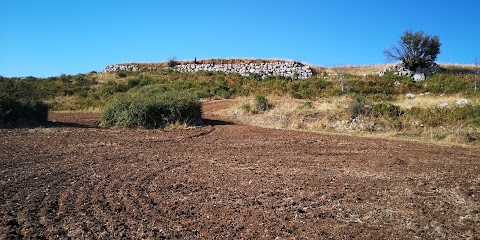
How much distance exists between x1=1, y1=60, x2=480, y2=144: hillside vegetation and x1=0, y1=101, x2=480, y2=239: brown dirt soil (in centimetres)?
447

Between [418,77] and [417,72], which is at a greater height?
[417,72]

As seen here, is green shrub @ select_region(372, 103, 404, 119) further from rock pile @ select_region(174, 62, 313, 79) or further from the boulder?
rock pile @ select_region(174, 62, 313, 79)

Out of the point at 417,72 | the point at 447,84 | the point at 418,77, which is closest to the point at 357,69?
the point at 417,72

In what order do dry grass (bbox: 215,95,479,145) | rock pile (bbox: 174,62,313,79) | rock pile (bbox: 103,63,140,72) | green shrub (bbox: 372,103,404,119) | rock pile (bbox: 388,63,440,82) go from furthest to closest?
1. rock pile (bbox: 103,63,140,72)
2. rock pile (bbox: 174,62,313,79)
3. rock pile (bbox: 388,63,440,82)
4. green shrub (bbox: 372,103,404,119)
5. dry grass (bbox: 215,95,479,145)

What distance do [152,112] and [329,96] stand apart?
17232 millimetres


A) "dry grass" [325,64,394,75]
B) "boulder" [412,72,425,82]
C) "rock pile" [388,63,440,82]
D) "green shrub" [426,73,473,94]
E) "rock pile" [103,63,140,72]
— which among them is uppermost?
"rock pile" [103,63,140,72]

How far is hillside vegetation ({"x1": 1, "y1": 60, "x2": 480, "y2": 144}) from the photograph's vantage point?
1667 cm

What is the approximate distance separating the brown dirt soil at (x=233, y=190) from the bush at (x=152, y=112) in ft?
14.7

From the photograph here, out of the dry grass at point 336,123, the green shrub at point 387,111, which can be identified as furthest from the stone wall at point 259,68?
the green shrub at point 387,111

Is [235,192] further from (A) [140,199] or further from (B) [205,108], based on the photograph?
(B) [205,108]

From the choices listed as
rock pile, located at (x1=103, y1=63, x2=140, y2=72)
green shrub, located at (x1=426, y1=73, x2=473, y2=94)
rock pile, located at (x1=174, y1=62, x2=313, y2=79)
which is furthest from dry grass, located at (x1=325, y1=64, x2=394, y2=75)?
rock pile, located at (x1=103, y1=63, x2=140, y2=72)

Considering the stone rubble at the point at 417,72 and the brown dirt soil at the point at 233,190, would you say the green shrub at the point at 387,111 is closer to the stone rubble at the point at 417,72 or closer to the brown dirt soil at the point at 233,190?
the brown dirt soil at the point at 233,190

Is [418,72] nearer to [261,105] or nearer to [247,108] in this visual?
[261,105]

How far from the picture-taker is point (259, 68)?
46281 mm
